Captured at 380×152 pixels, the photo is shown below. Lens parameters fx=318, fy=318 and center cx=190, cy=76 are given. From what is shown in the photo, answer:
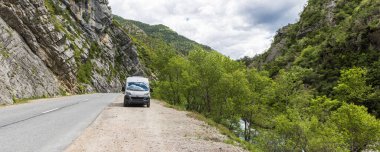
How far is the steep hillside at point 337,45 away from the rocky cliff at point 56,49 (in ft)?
165

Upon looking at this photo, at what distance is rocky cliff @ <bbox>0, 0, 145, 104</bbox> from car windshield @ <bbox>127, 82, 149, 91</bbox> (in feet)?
37.5

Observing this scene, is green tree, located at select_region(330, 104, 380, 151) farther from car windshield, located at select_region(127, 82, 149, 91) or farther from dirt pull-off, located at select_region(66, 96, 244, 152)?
dirt pull-off, located at select_region(66, 96, 244, 152)

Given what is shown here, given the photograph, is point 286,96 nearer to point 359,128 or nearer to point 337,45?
point 359,128

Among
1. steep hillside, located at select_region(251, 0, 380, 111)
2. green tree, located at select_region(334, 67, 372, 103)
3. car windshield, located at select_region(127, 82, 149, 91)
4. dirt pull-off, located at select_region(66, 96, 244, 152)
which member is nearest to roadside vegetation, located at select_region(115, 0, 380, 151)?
green tree, located at select_region(334, 67, 372, 103)

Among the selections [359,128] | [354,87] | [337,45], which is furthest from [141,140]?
[337,45]

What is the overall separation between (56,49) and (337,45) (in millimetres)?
60788

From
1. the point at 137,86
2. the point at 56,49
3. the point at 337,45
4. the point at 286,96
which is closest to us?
the point at 137,86

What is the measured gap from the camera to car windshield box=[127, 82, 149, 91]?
91.0 ft

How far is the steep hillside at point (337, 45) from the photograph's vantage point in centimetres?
6303

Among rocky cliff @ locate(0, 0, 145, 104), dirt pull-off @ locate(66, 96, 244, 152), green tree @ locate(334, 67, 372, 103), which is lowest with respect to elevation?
dirt pull-off @ locate(66, 96, 244, 152)

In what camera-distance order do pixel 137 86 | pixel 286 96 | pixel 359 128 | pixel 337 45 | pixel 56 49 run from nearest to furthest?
pixel 137 86 → pixel 359 128 → pixel 286 96 → pixel 56 49 → pixel 337 45

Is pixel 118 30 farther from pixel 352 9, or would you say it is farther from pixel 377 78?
pixel 377 78

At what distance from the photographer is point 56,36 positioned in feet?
201

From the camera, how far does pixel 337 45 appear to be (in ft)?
240
